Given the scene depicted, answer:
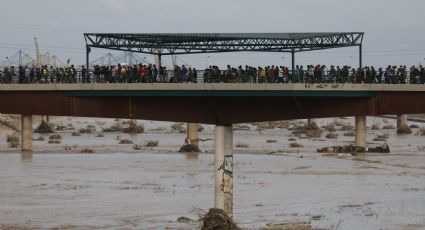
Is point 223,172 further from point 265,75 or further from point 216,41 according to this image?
point 216,41

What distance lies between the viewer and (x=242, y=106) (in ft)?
120

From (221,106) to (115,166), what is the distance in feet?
87.7

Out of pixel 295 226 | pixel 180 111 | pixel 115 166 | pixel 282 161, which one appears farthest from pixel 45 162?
pixel 295 226

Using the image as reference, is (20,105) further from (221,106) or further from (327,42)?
(327,42)

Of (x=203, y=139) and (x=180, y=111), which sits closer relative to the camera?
(x=180, y=111)

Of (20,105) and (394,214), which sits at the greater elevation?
(20,105)

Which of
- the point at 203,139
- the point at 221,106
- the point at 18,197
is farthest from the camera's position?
the point at 203,139

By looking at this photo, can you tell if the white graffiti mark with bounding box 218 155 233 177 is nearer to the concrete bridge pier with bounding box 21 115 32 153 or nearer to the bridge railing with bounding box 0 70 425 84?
the bridge railing with bounding box 0 70 425 84

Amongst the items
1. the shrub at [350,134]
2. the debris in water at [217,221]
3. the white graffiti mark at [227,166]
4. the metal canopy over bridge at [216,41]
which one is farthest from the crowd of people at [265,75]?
the shrub at [350,134]

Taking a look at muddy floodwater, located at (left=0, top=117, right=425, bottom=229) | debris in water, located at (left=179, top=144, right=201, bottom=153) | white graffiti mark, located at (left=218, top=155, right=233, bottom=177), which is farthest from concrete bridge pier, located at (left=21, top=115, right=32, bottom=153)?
white graffiti mark, located at (left=218, top=155, right=233, bottom=177)

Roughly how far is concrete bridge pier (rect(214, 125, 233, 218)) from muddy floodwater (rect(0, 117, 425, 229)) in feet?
3.67

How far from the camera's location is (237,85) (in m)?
35.6

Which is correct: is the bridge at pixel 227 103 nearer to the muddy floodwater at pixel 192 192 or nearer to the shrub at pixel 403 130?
the muddy floodwater at pixel 192 192

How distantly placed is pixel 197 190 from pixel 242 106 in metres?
11.6
